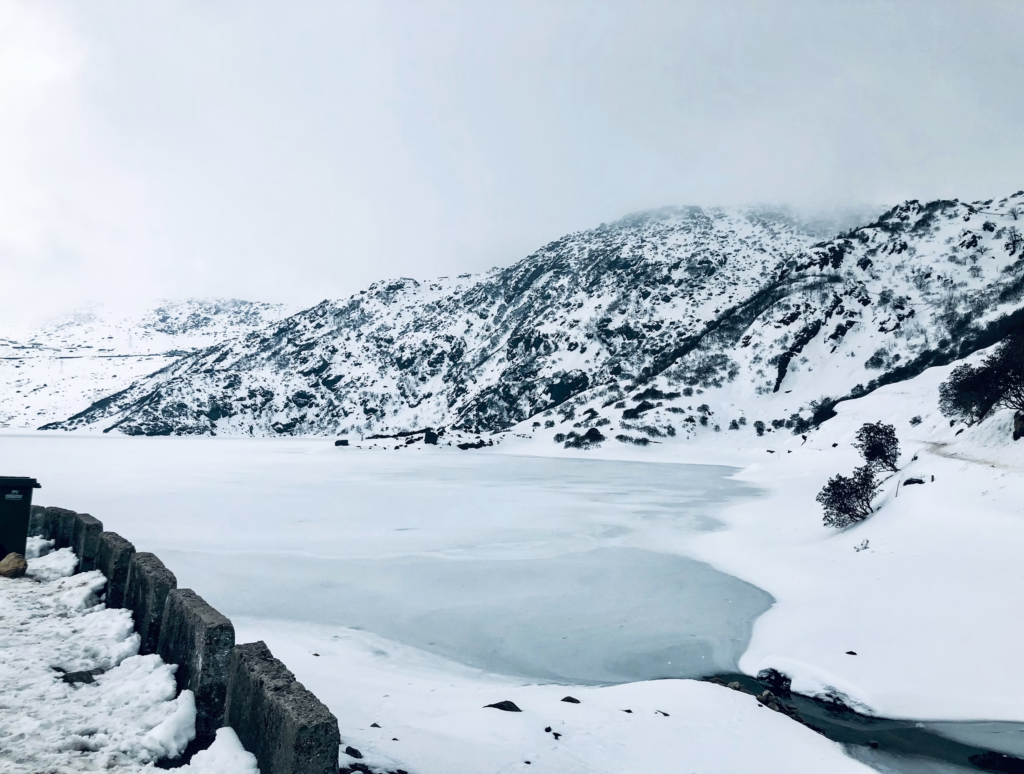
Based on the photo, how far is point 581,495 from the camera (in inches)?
1334

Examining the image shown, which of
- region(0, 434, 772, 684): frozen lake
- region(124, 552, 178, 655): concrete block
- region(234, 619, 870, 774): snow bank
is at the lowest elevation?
region(0, 434, 772, 684): frozen lake

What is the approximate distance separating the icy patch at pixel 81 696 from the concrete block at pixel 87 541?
1.35 meters

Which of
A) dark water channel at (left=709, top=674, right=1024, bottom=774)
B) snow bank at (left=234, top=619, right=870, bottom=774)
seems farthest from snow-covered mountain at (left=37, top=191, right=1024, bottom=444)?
snow bank at (left=234, top=619, right=870, bottom=774)

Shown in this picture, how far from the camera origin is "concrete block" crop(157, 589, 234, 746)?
15.7 feet

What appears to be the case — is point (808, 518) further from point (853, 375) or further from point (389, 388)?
point (389, 388)

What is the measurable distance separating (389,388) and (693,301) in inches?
3817

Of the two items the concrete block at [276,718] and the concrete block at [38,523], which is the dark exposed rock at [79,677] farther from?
the concrete block at [38,523]

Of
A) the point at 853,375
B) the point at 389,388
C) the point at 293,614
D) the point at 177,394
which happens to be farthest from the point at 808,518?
the point at 177,394

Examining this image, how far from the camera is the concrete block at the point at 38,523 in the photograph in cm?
1115

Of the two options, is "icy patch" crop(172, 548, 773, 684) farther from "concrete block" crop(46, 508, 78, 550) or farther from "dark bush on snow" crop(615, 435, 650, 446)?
"dark bush on snow" crop(615, 435, 650, 446)

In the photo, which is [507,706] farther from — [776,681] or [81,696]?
[776,681]

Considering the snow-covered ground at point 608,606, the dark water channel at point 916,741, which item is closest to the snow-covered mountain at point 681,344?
the snow-covered ground at point 608,606

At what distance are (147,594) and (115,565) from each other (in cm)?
177

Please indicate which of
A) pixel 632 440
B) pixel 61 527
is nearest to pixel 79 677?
pixel 61 527
